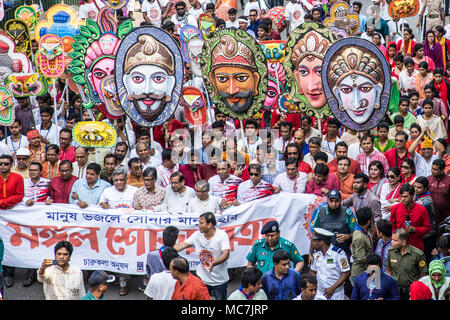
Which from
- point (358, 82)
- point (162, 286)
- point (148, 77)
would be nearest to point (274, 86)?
point (358, 82)

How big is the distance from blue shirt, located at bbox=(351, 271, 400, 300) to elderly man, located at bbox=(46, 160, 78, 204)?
454 cm

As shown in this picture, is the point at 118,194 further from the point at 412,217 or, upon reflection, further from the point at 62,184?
the point at 412,217

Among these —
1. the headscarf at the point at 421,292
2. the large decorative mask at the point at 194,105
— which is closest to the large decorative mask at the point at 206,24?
the large decorative mask at the point at 194,105

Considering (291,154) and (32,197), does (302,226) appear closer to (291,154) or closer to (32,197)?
(291,154)

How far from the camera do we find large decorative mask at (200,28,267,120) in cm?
1277

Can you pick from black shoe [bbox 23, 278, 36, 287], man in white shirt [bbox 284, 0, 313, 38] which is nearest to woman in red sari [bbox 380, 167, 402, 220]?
black shoe [bbox 23, 278, 36, 287]

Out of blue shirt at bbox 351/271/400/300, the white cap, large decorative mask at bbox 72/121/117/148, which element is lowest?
blue shirt at bbox 351/271/400/300

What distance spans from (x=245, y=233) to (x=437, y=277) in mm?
3126

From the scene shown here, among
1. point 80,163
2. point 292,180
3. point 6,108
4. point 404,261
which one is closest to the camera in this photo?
point 404,261

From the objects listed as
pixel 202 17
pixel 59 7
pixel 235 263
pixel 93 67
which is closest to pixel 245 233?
pixel 235 263

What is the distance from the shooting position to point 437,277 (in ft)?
27.8

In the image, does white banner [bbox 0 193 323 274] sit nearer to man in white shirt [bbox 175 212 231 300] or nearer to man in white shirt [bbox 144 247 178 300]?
man in white shirt [bbox 175 212 231 300]

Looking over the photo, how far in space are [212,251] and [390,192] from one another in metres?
2.81

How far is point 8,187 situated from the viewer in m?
11.1
